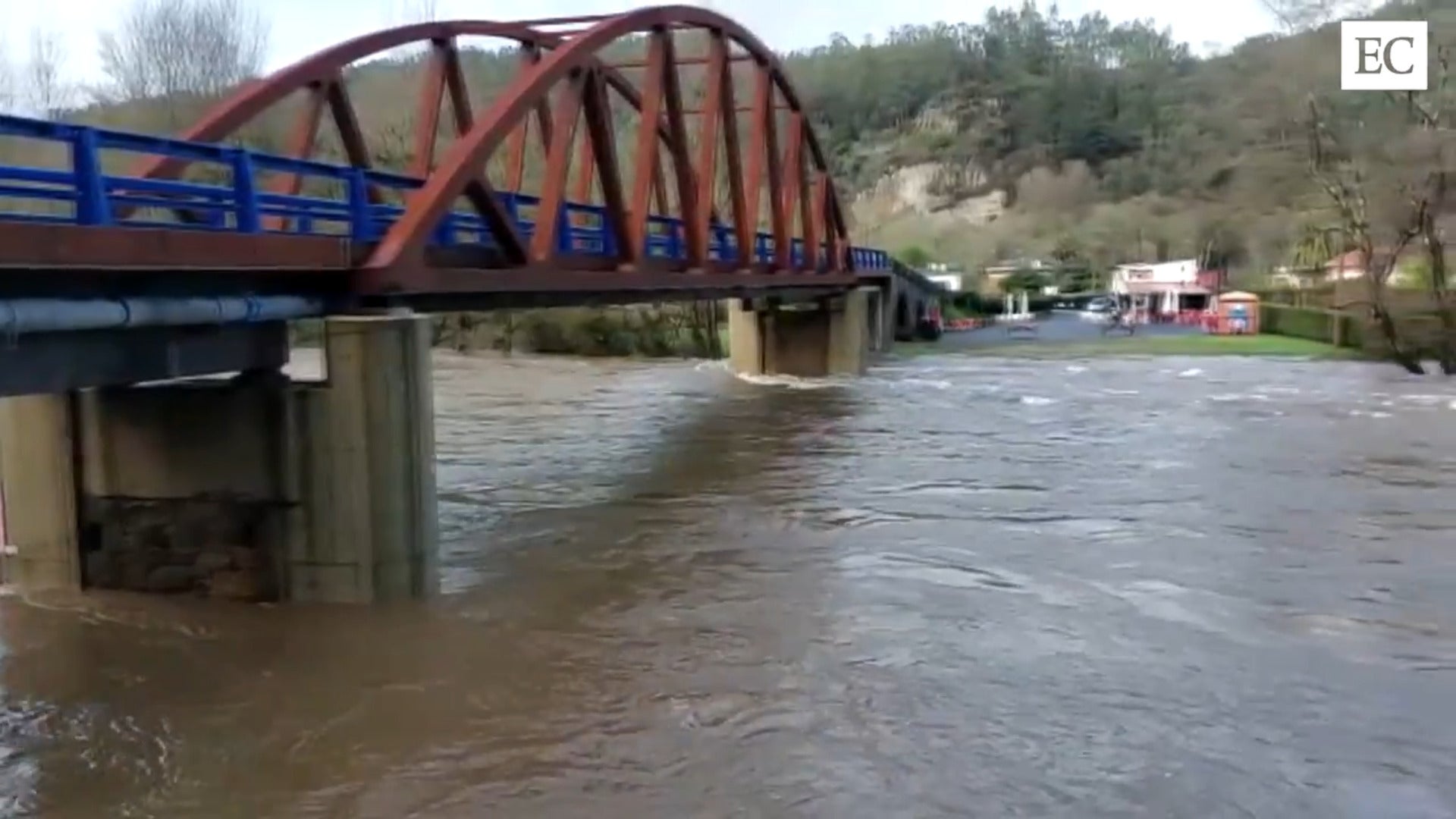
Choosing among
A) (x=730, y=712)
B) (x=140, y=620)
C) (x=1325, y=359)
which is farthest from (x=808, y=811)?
(x=1325, y=359)

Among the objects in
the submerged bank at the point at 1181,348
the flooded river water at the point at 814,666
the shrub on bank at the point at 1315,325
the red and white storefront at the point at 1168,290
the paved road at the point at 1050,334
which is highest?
the red and white storefront at the point at 1168,290

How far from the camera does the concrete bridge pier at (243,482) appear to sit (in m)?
14.2

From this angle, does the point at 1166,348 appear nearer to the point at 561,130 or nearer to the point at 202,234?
the point at 561,130

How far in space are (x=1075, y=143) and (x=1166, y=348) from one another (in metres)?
96.8

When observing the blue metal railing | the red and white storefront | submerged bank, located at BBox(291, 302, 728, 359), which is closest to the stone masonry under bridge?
the blue metal railing

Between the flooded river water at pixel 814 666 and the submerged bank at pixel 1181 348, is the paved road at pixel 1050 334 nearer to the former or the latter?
the submerged bank at pixel 1181 348

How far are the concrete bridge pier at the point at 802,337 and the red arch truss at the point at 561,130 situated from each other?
18.3ft

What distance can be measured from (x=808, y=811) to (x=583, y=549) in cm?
939

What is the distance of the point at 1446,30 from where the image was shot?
50.0 meters

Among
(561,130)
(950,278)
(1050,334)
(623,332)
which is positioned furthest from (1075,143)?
(561,130)

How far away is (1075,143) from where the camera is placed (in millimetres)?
154000

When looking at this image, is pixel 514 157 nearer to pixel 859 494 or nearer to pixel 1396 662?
pixel 859 494

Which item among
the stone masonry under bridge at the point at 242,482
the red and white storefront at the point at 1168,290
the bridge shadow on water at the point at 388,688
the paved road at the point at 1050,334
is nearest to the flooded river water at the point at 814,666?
the bridge shadow on water at the point at 388,688

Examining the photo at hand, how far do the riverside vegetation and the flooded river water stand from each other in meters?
29.8
